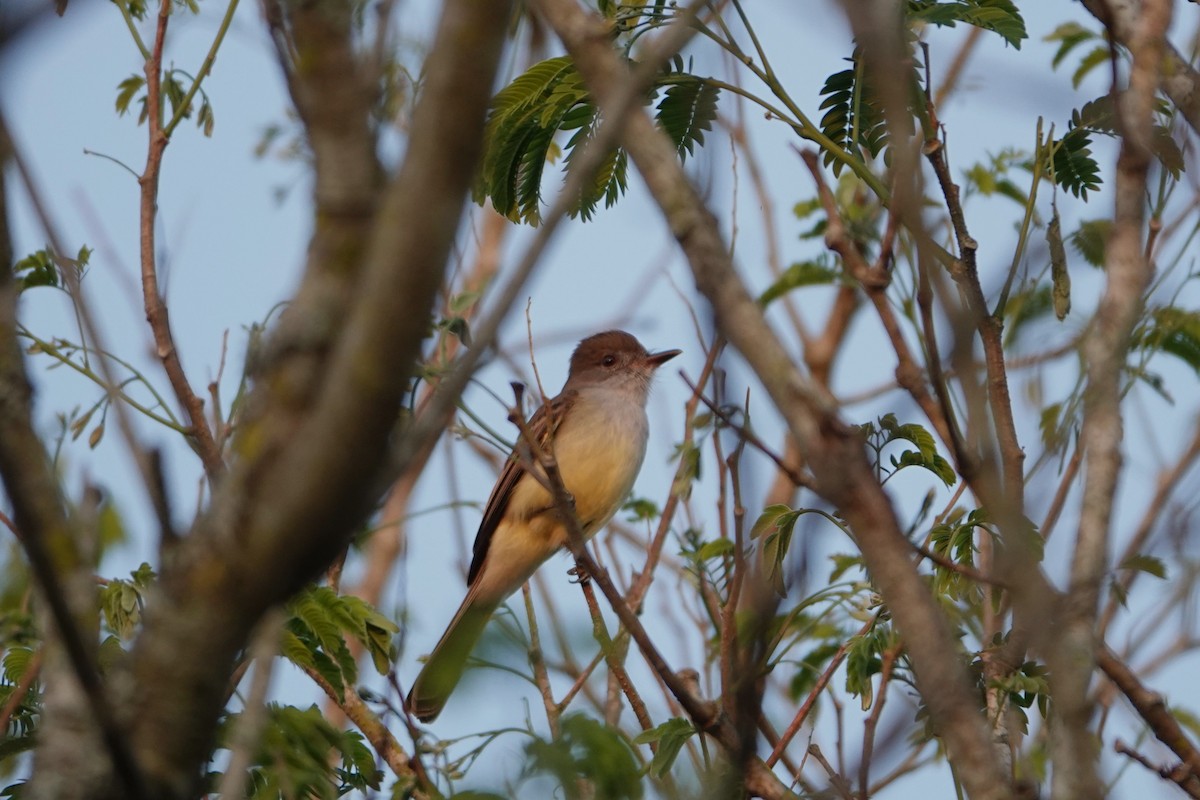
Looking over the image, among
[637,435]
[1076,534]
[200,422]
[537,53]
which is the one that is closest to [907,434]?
[1076,534]

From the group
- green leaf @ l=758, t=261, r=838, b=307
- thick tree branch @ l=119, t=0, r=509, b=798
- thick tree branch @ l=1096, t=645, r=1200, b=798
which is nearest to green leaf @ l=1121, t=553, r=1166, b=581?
thick tree branch @ l=1096, t=645, r=1200, b=798

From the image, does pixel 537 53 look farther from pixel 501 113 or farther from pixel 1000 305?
pixel 1000 305

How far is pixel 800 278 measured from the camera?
20.7 feet

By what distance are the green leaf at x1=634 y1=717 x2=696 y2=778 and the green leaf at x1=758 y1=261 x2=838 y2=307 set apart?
2.84m

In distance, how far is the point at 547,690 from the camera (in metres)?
4.33

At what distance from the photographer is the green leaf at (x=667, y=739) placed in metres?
3.57

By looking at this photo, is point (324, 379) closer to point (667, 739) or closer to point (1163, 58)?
point (667, 739)

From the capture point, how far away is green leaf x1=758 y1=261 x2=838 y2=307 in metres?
6.27

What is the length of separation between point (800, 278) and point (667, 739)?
310 centimetres

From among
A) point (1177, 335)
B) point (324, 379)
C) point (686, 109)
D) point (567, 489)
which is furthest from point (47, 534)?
point (567, 489)

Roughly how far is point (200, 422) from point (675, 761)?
1.82 metres

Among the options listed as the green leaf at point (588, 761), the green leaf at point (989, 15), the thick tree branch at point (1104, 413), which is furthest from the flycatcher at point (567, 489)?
the green leaf at point (588, 761)

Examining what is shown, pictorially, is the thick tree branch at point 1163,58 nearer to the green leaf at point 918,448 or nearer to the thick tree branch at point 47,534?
the green leaf at point 918,448

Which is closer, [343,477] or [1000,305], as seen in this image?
[343,477]
